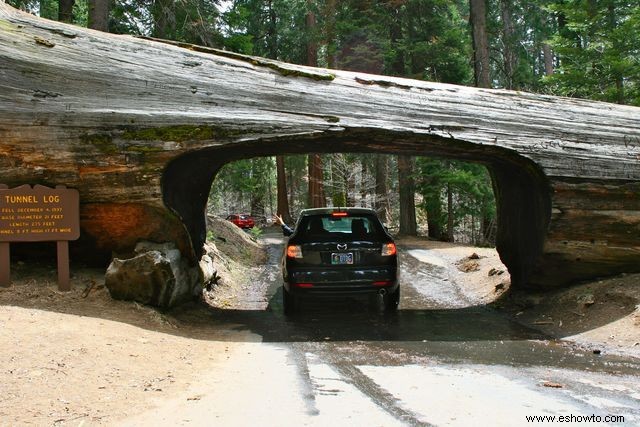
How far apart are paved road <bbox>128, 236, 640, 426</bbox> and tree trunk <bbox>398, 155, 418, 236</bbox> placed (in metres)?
15.5

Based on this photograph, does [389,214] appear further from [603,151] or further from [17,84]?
[17,84]

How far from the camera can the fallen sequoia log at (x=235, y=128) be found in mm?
Result: 8133

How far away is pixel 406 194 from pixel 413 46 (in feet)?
22.1

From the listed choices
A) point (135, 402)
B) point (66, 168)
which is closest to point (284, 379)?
point (135, 402)

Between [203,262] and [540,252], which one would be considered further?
[203,262]

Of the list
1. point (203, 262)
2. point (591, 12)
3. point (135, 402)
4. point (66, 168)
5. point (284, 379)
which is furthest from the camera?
point (591, 12)

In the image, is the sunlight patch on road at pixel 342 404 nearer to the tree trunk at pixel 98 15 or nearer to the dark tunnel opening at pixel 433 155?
the dark tunnel opening at pixel 433 155

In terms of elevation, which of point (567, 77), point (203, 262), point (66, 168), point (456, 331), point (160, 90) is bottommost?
point (456, 331)

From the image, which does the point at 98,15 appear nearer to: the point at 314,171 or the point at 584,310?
the point at 584,310

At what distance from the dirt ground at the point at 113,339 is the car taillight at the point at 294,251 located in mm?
1493

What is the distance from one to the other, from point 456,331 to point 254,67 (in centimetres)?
544

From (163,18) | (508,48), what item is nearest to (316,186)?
(508,48)

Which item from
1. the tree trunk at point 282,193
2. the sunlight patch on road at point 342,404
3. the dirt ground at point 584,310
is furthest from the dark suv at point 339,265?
the tree trunk at point 282,193

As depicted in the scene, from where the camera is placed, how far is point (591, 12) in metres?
17.5
